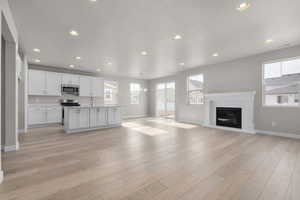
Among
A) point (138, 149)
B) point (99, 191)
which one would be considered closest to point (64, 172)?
point (99, 191)

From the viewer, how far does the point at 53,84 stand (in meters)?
6.32

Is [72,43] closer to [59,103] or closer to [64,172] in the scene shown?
[64,172]

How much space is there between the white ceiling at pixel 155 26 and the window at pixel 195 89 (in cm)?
210

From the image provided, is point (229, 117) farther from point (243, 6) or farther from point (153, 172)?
point (153, 172)

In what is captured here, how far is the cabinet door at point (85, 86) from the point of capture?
709 cm

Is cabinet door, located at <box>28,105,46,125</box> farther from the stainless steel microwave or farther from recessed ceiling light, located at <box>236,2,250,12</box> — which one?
recessed ceiling light, located at <box>236,2,250,12</box>

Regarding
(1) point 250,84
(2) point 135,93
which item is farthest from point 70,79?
Result: (1) point 250,84

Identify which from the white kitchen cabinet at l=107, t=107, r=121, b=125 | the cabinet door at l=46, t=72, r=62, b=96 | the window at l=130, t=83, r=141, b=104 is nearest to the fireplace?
the white kitchen cabinet at l=107, t=107, r=121, b=125

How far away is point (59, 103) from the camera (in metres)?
6.63

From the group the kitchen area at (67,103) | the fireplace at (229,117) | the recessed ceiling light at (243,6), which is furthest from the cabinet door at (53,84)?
the fireplace at (229,117)

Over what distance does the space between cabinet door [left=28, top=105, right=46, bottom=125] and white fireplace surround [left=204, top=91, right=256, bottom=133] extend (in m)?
7.30

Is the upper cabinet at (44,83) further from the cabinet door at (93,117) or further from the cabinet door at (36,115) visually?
the cabinet door at (93,117)

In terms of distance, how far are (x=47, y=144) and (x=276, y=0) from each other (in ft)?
18.5

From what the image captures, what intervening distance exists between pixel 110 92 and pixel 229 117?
6.68 metres
